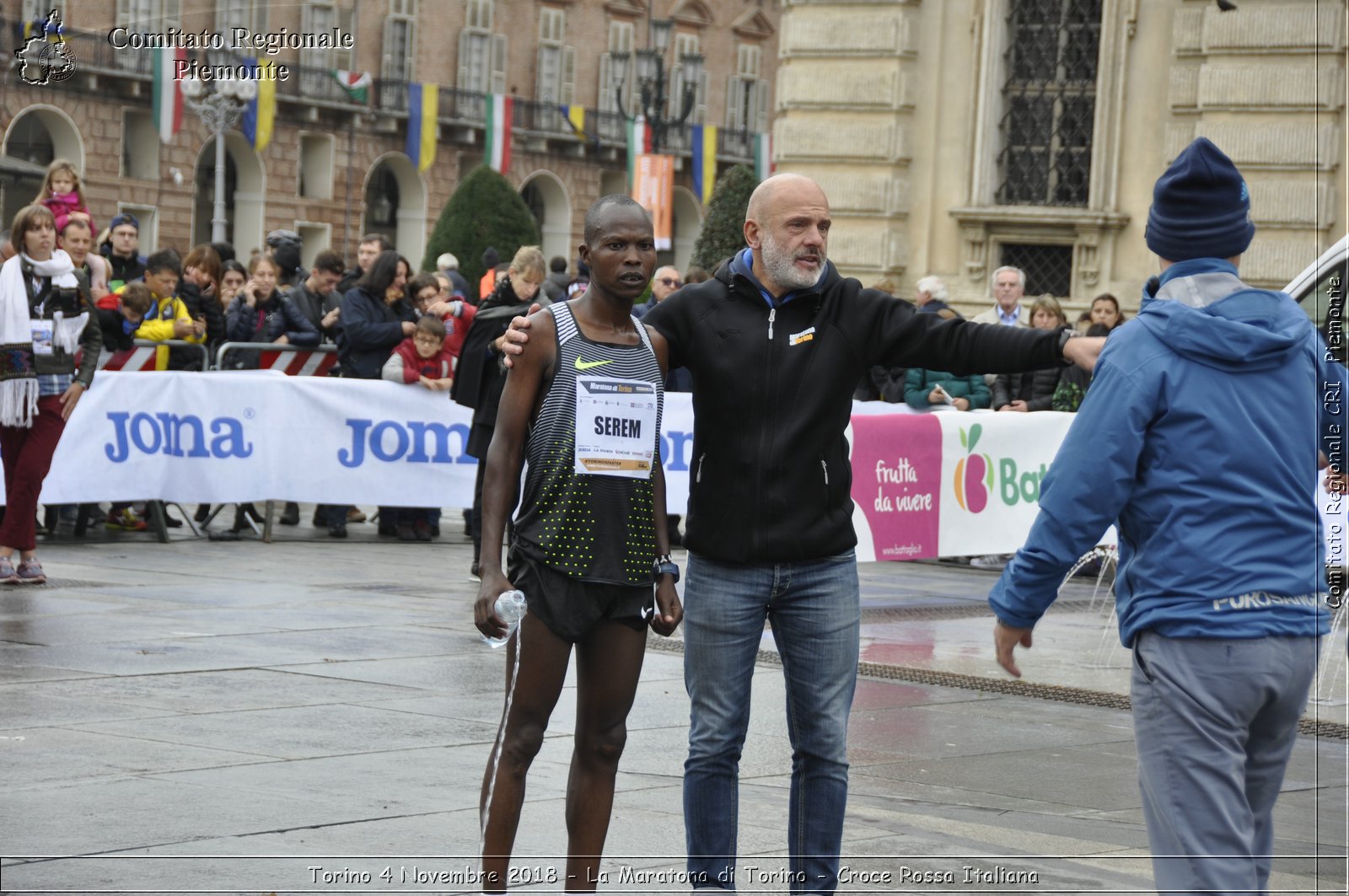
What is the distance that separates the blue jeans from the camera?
5.51 m

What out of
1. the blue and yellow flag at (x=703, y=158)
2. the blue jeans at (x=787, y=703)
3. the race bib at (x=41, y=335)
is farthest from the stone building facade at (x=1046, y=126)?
the blue and yellow flag at (x=703, y=158)

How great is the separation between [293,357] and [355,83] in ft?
154

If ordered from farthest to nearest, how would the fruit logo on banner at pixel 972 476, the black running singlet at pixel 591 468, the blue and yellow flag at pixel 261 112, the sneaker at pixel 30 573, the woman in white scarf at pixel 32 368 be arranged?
the blue and yellow flag at pixel 261 112
the fruit logo on banner at pixel 972 476
the sneaker at pixel 30 573
the woman in white scarf at pixel 32 368
the black running singlet at pixel 591 468

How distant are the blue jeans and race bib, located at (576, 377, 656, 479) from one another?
1.47 ft

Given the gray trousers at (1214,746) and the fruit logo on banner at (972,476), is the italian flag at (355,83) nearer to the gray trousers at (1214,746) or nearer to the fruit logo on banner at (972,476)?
the fruit logo on banner at (972,476)

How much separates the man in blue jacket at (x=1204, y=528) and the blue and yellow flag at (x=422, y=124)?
5677cm

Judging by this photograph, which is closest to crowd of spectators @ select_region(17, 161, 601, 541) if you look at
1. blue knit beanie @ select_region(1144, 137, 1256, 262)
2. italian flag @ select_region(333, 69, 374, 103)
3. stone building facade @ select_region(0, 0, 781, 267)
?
blue knit beanie @ select_region(1144, 137, 1256, 262)

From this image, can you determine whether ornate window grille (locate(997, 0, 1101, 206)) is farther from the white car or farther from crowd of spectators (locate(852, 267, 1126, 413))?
the white car

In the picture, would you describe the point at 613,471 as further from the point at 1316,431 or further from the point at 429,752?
the point at 429,752

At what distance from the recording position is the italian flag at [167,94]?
46.5 metres

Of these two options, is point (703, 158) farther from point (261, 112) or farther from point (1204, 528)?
point (1204, 528)

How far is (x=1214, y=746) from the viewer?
4348 mm

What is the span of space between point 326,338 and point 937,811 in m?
10.8

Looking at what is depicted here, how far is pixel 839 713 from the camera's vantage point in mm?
5547
